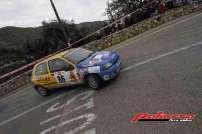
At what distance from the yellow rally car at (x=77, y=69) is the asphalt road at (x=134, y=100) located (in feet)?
1.60

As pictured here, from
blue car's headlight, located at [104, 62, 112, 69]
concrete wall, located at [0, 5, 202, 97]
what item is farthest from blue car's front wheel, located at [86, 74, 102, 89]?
concrete wall, located at [0, 5, 202, 97]

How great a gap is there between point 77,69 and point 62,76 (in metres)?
0.98

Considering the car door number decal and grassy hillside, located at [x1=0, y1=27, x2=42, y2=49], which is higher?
grassy hillside, located at [x1=0, y1=27, x2=42, y2=49]

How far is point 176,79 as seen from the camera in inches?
321

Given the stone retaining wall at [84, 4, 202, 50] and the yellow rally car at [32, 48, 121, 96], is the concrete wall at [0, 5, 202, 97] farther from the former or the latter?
the yellow rally car at [32, 48, 121, 96]

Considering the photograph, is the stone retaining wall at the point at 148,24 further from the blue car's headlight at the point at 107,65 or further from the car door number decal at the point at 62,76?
the blue car's headlight at the point at 107,65

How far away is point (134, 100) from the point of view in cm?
799

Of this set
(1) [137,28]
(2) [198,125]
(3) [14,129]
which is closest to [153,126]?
(2) [198,125]

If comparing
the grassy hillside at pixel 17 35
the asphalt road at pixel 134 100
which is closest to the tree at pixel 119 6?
the grassy hillside at pixel 17 35

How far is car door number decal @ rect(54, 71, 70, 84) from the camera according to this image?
10859 mm

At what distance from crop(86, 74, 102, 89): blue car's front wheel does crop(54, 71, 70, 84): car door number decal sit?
1020mm

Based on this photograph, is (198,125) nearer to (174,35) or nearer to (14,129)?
(14,129)

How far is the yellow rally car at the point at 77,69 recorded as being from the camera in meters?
9.88

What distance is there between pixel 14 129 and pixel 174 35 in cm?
870
